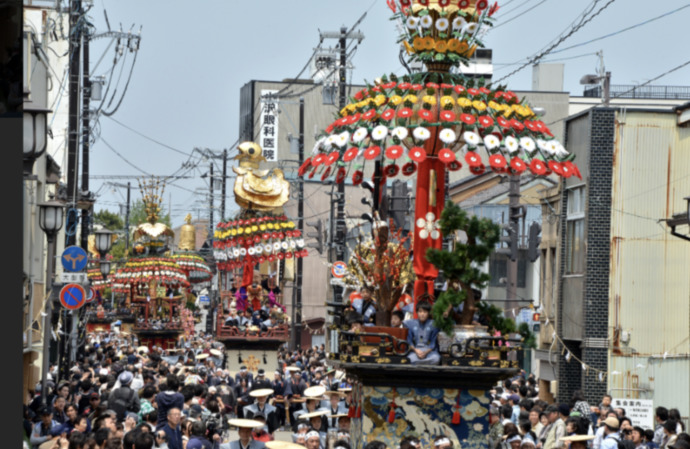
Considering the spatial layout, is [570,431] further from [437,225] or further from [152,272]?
[152,272]

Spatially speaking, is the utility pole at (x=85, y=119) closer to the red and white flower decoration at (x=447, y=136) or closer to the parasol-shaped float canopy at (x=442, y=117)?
the parasol-shaped float canopy at (x=442, y=117)

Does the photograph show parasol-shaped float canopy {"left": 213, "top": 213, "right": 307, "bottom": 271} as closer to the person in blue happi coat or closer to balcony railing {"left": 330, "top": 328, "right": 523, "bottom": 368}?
the person in blue happi coat

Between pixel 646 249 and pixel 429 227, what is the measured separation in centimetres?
1648

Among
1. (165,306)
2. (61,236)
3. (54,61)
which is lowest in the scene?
(165,306)

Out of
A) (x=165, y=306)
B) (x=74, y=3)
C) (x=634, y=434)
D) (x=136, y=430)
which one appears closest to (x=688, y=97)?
(x=165, y=306)

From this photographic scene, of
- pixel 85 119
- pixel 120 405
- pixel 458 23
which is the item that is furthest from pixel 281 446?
pixel 85 119

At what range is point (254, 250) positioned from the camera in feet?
115

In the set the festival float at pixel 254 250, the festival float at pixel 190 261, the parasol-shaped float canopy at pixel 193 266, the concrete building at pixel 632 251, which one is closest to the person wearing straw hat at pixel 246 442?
the concrete building at pixel 632 251

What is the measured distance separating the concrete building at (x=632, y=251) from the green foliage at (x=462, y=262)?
16906mm

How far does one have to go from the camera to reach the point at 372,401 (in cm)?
1295

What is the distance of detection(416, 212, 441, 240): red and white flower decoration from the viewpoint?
1426 centimetres

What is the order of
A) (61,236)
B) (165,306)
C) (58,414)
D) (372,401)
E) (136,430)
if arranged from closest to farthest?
(136,430)
(372,401)
(58,414)
(61,236)
(165,306)

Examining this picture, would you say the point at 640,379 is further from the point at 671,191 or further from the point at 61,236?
the point at 61,236

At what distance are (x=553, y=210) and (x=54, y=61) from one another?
1898 centimetres
